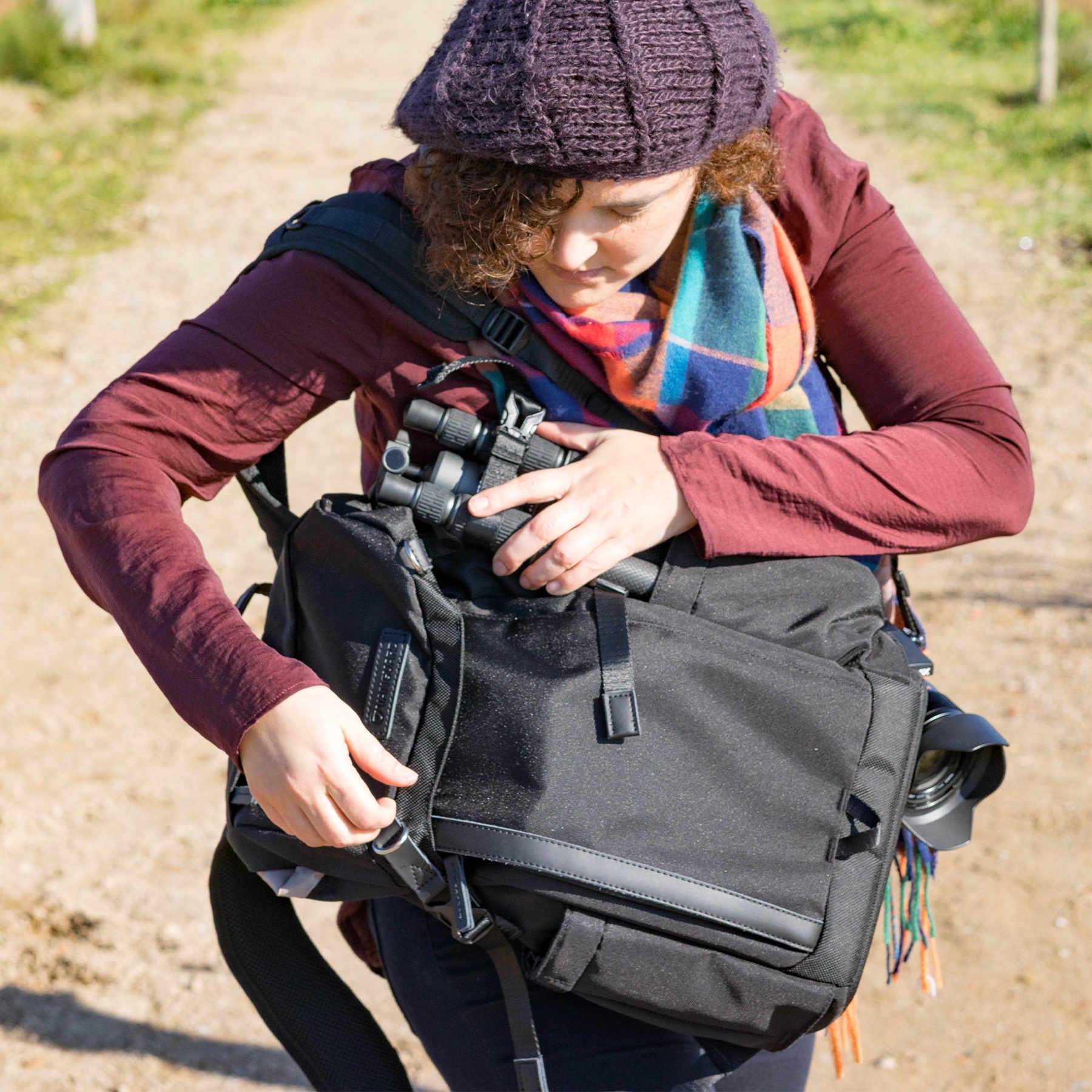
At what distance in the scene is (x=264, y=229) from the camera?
679 cm

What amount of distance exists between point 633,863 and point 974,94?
8.67 metres

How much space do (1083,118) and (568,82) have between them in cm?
761

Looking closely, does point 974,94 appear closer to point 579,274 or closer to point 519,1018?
point 579,274

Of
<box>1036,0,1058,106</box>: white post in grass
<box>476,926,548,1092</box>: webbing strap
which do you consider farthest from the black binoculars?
<box>1036,0,1058,106</box>: white post in grass

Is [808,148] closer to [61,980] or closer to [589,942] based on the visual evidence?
[589,942]

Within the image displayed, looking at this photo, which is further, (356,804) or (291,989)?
(291,989)

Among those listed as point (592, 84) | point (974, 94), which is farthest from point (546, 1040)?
point (974, 94)

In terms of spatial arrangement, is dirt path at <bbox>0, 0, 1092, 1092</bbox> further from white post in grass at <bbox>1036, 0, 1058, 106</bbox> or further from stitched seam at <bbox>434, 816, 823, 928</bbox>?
white post in grass at <bbox>1036, 0, 1058, 106</bbox>

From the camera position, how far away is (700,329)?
1458 millimetres

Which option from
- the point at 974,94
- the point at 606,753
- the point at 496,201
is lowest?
the point at 974,94

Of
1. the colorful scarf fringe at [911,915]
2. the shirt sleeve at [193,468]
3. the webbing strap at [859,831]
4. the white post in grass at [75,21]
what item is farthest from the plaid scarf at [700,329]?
the white post in grass at [75,21]

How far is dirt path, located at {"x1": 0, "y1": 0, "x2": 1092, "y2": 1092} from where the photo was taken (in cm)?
269

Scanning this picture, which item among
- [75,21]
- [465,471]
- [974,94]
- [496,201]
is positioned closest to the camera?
[496,201]

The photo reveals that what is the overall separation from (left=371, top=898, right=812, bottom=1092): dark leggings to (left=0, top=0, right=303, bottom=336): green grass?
4888 mm
